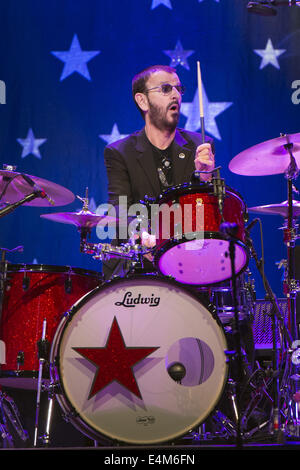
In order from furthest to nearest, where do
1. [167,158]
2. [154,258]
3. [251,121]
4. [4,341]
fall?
[251,121] → [167,158] → [4,341] → [154,258]

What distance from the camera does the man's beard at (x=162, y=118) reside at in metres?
3.89

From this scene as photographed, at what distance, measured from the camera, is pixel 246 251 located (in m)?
2.68

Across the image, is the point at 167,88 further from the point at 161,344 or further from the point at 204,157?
the point at 161,344

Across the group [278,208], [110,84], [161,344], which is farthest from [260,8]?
[161,344]

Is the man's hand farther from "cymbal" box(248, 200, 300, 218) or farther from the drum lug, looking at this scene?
the drum lug

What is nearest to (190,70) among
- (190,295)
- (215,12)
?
(215,12)

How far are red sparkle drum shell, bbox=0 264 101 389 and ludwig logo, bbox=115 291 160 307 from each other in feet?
2.49

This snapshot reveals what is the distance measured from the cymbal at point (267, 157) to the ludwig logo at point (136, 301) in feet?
4.15

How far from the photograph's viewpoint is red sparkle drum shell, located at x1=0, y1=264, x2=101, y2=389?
10.6 ft

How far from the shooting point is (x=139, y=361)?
259cm

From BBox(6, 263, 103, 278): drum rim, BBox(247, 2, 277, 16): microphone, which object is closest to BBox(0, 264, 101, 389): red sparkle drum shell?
BBox(6, 263, 103, 278): drum rim

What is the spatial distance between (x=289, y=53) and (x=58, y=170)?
84.4 inches

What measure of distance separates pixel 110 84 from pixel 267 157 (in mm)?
1749

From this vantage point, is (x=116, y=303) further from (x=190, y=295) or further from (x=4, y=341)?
(x=4, y=341)
